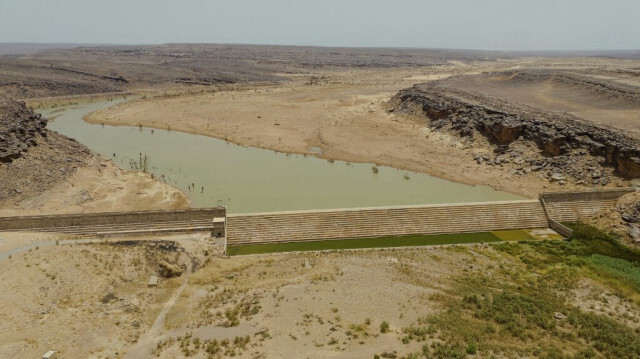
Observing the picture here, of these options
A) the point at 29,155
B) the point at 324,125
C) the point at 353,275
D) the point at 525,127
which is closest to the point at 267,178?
the point at 353,275

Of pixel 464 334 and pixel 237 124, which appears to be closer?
pixel 464 334

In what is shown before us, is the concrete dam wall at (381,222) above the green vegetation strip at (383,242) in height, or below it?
above

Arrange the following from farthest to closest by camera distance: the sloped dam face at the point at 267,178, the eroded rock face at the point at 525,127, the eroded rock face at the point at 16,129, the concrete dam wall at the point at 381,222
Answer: the eroded rock face at the point at 525,127
the eroded rock face at the point at 16,129
the sloped dam face at the point at 267,178
the concrete dam wall at the point at 381,222

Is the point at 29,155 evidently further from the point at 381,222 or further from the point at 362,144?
the point at 362,144

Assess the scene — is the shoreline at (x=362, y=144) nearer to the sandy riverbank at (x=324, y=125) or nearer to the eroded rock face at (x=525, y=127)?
the sandy riverbank at (x=324, y=125)

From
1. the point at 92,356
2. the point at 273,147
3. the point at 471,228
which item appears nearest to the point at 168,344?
the point at 92,356

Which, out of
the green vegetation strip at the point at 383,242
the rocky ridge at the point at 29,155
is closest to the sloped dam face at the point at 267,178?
the rocky ridge at the point at 29,155

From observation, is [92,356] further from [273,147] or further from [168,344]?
[273,147]

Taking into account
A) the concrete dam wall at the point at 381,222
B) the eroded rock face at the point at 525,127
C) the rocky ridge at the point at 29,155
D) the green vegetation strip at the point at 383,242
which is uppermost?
the eroded rock face at the point at 525,127
